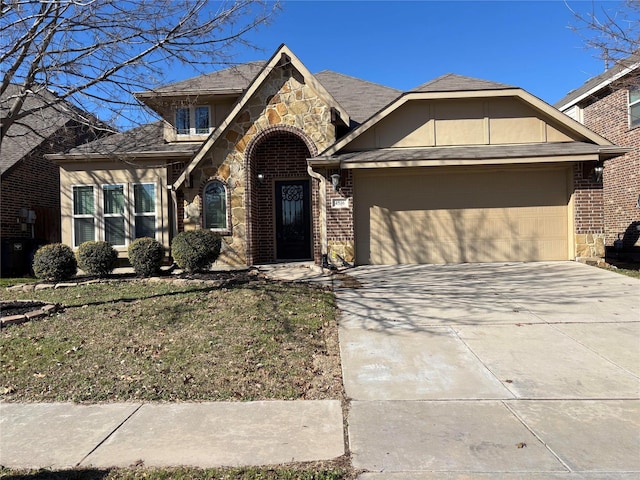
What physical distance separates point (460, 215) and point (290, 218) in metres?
4.99

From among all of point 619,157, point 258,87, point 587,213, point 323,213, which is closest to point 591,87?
point 619,157

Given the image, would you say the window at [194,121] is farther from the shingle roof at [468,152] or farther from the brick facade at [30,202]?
the shingle roof at [468,152]

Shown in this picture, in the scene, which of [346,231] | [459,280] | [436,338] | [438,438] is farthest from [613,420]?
[346,231]

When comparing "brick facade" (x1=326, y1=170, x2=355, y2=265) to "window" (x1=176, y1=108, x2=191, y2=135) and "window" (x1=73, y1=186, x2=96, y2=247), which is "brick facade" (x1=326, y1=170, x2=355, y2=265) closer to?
"window" (x1=176, y1=108, x2=191, y2=135)

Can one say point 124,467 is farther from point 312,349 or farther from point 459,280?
point 459,280

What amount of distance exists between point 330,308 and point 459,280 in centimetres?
367

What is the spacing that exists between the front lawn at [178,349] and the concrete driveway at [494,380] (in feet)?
1.69

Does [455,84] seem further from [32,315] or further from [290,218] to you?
[32,315]

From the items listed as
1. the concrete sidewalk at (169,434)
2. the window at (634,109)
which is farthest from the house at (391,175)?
the concrete sidewalk at (169,434)

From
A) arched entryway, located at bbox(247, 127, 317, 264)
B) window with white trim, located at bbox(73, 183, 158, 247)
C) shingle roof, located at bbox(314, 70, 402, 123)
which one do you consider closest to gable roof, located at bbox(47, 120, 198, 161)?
window with white trim, located at bbox(73, 183, 158, 247)

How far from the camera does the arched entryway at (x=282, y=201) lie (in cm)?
1335

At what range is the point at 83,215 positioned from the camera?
13312 mm

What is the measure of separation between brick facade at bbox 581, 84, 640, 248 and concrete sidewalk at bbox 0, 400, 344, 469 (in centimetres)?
1565

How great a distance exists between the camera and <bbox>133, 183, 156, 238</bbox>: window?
13086 millimetres
